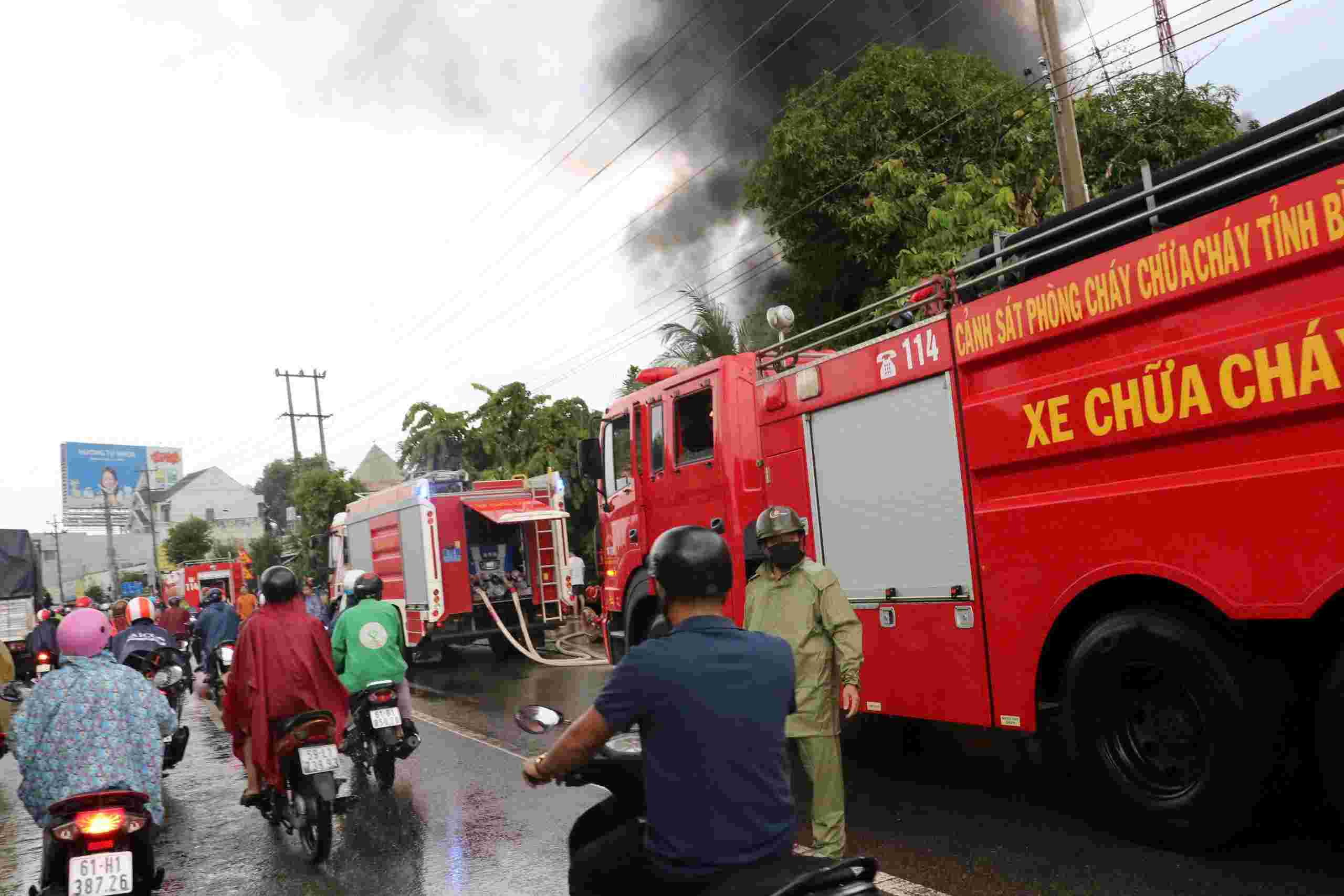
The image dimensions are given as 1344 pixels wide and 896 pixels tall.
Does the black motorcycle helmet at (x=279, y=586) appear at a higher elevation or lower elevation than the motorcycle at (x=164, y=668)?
higher

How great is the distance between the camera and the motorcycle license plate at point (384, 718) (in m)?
7.27

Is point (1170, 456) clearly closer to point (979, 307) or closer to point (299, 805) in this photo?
point (979, 307)

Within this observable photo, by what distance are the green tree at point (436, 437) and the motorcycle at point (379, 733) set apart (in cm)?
1833

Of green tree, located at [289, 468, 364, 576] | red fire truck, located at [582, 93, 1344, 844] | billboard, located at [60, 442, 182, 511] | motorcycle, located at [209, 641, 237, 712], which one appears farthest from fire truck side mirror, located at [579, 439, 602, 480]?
billboard, located at [60, 442, 182, 511]

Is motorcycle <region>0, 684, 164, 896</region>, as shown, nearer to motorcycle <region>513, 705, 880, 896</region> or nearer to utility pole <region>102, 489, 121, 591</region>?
motorcycle <region>513, 705, 880, 896</region>

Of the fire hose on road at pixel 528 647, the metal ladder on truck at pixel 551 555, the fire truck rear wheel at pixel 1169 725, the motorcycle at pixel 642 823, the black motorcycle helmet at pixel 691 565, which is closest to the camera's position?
the motorcycle at pixel 642 823

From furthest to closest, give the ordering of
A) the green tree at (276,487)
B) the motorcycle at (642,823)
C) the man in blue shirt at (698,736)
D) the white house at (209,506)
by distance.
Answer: the white house at (209,506), the green tree at (276,487), the man in blue shirt at (698,736), the motorcycle at (642,823)

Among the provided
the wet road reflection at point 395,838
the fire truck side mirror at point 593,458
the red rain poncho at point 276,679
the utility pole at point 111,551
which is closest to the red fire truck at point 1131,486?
the wet road reflection at point 395,838

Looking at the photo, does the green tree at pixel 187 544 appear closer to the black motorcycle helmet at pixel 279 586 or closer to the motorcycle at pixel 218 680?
the motorcycle at pixel 218 680

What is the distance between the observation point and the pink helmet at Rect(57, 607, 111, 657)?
4.49 m

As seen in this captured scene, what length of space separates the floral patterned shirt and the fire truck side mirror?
575cm

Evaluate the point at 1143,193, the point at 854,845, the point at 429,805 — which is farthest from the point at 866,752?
the point at 1143,193

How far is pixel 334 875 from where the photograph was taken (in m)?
5.60

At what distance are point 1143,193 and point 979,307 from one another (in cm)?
104
